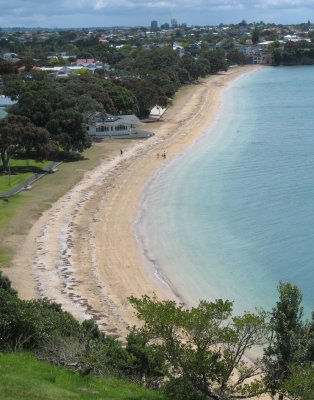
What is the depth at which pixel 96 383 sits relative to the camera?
46.3 feet

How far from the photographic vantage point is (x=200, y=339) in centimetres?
1272

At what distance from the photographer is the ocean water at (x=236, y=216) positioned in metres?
28.8

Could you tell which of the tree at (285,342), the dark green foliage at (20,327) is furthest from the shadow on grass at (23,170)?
the tree at (285,342)

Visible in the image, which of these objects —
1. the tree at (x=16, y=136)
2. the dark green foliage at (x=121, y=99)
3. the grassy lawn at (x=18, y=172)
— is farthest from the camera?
the dark green foliage at (x=121, y=99)

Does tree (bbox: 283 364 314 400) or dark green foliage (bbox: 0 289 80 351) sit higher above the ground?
tree (bbox: 283 364 314 400)

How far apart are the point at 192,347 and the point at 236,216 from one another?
79.7 ft

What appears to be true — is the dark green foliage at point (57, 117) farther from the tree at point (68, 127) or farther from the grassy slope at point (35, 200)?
the grassy slope at point (35, 200)

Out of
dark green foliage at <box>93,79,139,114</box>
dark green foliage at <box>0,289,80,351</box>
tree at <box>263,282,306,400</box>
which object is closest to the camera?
tree at <box>263,282,306,400</box>

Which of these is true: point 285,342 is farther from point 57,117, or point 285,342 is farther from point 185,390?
point 57,117

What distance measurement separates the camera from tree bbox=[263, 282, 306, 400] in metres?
13.6

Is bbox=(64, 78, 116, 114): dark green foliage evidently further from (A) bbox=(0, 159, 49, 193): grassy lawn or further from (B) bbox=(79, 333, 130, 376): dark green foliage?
(B) bbox=(79, 333, 130, 376): dark green foliage

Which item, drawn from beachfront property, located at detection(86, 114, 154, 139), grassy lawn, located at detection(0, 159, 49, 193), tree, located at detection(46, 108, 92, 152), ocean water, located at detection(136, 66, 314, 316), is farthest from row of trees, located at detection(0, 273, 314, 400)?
beachfront property, located at detection(86, 114, 154, 139)

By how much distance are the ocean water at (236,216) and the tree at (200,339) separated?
1294cm

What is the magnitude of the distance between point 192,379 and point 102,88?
Answer: 177 ft
